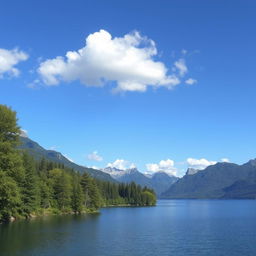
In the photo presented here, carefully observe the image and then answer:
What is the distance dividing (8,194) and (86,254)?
75.6ft

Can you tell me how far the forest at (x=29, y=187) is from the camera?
7119cm

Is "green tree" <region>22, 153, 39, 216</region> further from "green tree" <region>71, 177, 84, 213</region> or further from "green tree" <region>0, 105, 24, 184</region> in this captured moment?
"green tree" <region>71, 177, 84, 213</region>

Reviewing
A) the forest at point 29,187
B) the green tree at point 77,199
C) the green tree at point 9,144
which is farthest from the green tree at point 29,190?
the green tree at point 77,199

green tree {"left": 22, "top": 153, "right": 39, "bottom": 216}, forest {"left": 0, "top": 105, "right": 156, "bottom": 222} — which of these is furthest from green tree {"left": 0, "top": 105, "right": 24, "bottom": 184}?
green tree {"left": 22, "top": 153, "right": 39, "bottom": 216}

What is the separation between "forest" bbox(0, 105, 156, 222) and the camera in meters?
71.2

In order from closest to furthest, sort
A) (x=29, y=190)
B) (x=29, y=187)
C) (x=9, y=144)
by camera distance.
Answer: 1. (x=9, y=144)
2. (x=29, y=190)
3. (x=29, y=187)

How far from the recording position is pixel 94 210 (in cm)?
16788

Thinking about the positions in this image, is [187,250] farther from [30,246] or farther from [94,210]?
[94,210]

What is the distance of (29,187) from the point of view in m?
112

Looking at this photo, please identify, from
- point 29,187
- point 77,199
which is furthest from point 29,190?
point 77,199

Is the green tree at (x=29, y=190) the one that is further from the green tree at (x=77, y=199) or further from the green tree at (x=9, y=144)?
the green tree at (x=77, y=199)

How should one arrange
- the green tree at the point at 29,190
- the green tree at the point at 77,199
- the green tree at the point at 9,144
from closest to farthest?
the green tree at the point at 9,144
the green tree at the point at 29,190
the green tree at the point at 77,199

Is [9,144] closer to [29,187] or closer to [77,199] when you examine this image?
[29,187]

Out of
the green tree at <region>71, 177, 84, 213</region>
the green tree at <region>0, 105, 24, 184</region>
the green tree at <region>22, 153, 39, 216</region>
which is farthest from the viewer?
the green tree at <region>71, 177, 84, 213</region>
